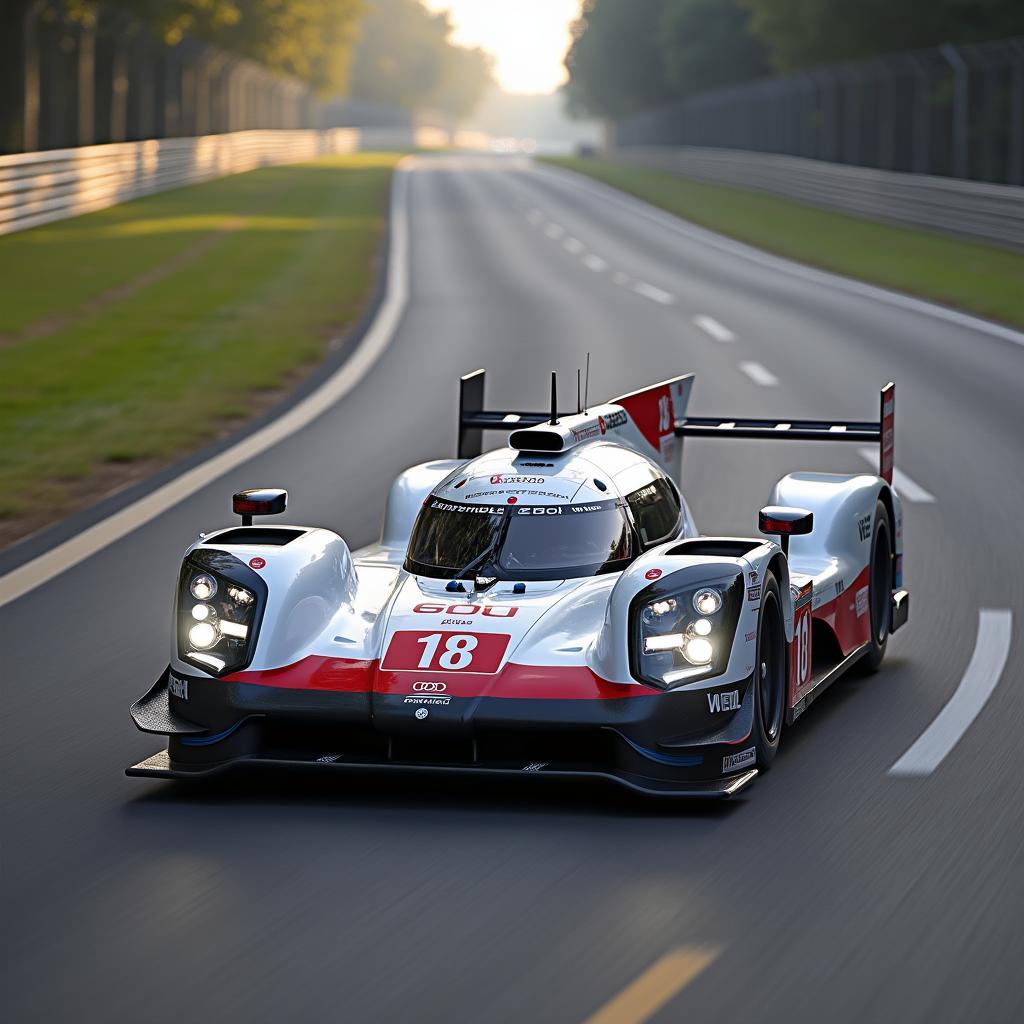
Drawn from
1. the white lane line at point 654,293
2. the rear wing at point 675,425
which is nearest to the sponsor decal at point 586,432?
the rear wing at point 675,425

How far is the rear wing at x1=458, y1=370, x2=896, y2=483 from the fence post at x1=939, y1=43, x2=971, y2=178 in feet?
101

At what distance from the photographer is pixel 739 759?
22.1 ft

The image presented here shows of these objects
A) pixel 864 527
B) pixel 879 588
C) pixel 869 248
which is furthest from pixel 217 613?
pixel 869 248

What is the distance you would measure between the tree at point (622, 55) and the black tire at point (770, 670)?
4549 inches

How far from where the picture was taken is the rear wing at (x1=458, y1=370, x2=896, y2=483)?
9.55 m

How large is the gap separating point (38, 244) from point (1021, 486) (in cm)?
2725

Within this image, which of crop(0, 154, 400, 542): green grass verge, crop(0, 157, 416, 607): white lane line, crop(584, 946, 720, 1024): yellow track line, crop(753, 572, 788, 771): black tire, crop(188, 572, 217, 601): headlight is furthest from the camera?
crop(0, 154, 400, 542): green grass verge

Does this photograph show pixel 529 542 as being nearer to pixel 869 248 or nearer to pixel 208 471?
pixel 208 471

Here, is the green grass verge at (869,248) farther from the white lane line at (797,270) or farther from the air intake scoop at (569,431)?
the air intake scoop at (569,431)

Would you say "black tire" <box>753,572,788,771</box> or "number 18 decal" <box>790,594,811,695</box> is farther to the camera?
"number 18 decal" <box>790,594,811,695</box>

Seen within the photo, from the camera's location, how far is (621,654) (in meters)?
6.73

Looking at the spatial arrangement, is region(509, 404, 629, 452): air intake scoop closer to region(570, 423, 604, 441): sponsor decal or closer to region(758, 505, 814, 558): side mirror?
region(570, 423, 604, 441): sponsor decal

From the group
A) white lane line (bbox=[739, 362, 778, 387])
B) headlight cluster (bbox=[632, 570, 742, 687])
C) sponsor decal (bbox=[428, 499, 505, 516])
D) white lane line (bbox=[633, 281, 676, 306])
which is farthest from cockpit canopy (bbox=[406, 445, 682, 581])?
white lane line (bbox=[633, 281, 676, 306])

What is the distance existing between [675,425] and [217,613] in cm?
342
